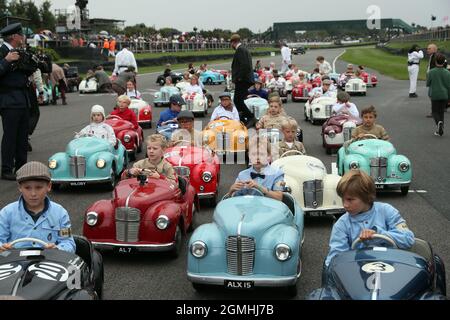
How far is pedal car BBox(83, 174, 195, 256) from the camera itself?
289 inches

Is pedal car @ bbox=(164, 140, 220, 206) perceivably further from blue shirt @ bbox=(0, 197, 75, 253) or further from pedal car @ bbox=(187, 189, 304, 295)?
blue shirt @ bbox=(0, 197, 75, 253)

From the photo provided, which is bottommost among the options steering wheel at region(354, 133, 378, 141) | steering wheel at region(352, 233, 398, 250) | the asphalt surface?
the asphalt surface

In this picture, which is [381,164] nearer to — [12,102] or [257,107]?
[12,102]

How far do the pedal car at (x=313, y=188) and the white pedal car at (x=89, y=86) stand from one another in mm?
22337

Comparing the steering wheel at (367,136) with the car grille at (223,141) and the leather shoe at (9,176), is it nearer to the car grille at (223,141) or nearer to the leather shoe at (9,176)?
the car grille at (223,141)

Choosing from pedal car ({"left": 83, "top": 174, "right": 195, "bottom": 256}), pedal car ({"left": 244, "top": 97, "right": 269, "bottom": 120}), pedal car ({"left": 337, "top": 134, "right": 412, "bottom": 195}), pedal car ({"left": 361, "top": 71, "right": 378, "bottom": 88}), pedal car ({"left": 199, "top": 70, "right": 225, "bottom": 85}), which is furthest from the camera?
pedal car ({"left": 199, "top": 70, "right": 225, "bottom": 85})

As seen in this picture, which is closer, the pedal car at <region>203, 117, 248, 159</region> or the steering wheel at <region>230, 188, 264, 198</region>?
the steering wheel at <region>230, 188, 264, 198</region>

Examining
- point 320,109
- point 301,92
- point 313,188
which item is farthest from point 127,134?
point 301,92

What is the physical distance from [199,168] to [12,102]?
361 cm

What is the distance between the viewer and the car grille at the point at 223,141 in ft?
43.6

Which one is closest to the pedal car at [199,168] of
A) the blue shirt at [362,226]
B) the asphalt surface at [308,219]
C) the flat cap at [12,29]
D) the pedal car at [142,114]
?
the asphalt surface at [308,219]

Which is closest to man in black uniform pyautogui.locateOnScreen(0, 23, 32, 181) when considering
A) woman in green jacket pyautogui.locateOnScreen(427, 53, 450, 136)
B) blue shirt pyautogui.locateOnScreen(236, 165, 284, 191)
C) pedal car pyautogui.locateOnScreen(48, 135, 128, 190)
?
pedal car pyautogui.locateOnScreen(48, 135, 128, 190)

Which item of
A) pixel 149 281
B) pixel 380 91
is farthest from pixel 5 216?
pixel 380 91

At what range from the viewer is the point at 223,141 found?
43.8 ft
